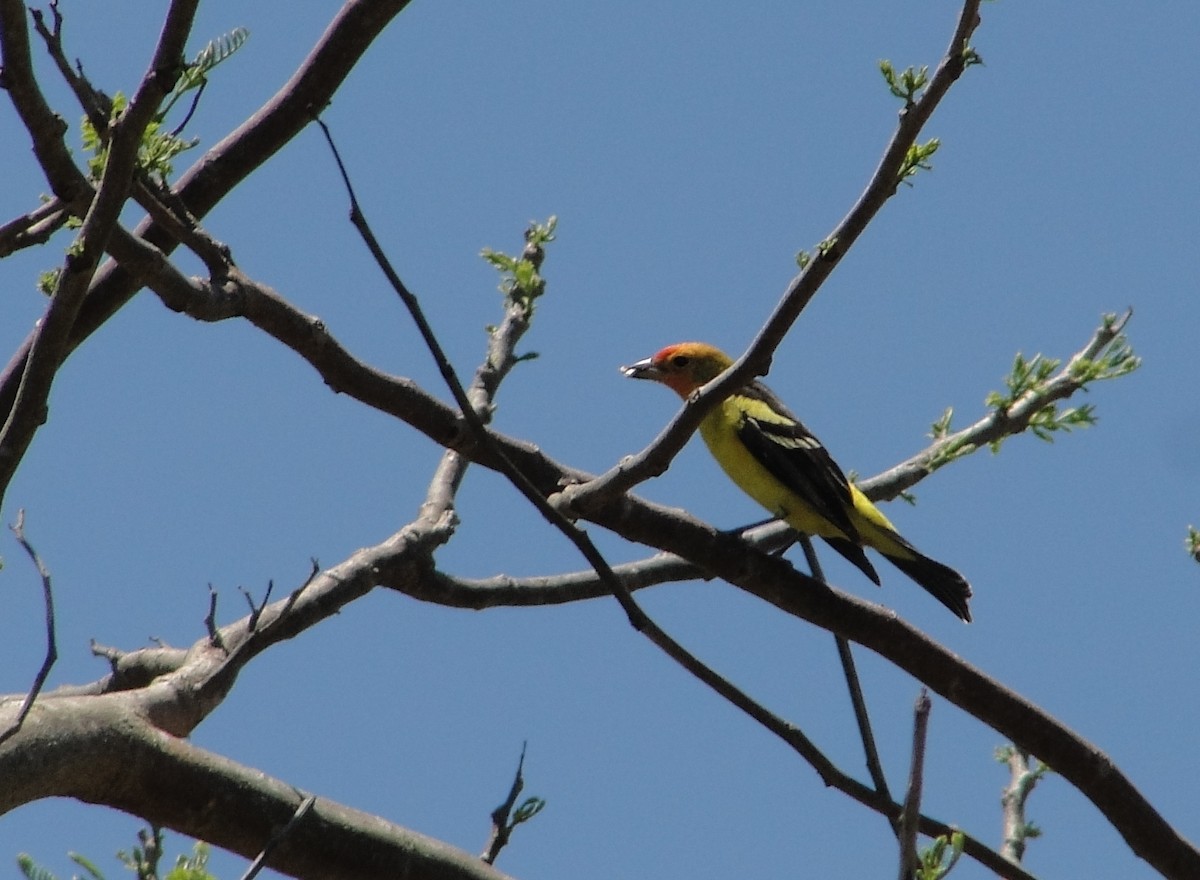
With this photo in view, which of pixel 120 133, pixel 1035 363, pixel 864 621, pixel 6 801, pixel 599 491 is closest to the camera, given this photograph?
pixel 120 133

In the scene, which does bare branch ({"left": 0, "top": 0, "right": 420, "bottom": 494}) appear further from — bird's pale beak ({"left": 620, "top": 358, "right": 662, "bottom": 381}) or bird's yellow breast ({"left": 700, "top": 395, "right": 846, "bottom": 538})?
bird's pale beak ({"left": 620, "top": 358, "right": 662, "bottom": 381})

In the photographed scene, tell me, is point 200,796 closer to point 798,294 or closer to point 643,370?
point 798,294

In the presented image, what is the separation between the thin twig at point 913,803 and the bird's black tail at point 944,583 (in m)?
4.23

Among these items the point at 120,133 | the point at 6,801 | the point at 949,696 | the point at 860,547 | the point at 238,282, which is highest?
the point at 860,547

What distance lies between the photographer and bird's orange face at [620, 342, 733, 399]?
7.12m

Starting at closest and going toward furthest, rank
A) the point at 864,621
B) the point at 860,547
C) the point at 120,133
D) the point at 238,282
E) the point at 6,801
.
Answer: the point at 120,133
the point at 6,801
the point at 238,282
the point at 864,621
the point at 860,547

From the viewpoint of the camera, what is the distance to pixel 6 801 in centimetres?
323

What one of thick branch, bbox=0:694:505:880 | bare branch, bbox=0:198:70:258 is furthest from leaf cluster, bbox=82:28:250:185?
thick branch, bbox=0:694:505:880

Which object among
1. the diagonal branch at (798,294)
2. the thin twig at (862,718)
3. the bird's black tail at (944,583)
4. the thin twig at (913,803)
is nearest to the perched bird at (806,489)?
the bird's black tail at (944,583)

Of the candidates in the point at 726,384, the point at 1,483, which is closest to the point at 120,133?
the point at 1,483

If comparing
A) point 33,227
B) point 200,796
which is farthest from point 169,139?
point 200,796

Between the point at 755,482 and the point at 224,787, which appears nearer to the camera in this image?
the point at 224,787

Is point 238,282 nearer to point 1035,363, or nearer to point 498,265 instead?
point 498,265

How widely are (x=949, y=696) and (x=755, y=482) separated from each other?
188 cm
